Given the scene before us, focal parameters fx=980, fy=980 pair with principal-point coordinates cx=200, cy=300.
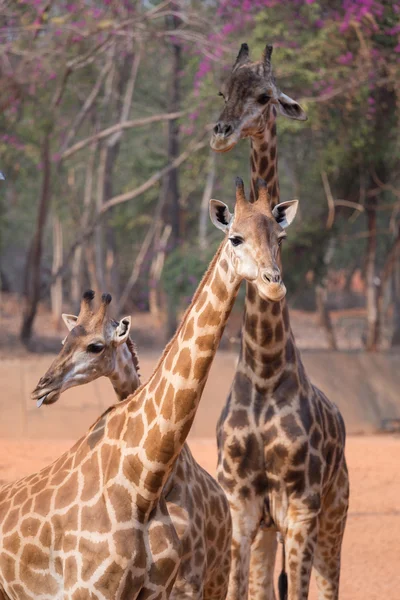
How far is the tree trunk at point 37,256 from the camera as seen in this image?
53.5 ft

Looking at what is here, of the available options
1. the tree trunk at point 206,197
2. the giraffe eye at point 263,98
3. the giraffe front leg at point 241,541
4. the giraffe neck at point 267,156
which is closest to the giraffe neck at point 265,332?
the giraffe neck at point 267,156

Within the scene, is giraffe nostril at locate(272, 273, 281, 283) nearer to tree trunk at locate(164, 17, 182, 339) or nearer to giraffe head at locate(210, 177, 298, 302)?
giraffe head at locate(210, 177, 298, 302)

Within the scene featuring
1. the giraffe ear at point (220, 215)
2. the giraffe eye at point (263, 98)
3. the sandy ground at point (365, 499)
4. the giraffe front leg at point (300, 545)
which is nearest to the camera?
the giraffe ear at point (220, 215)

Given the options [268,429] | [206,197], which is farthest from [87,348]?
[206,197]

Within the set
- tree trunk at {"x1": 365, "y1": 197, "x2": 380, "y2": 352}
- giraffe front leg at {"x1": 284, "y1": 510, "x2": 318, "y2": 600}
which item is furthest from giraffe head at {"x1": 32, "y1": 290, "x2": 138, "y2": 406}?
tree trunk at {"x1": 365, "y1": 197, "x2": 380, "y2": 352}

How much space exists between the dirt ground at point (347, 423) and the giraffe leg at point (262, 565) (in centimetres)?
191

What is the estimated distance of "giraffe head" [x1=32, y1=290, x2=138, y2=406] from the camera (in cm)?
430

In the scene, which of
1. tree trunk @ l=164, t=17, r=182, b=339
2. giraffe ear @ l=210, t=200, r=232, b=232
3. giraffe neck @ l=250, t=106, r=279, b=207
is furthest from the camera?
tree trunk @ l=164, t=17, r=182, b=339

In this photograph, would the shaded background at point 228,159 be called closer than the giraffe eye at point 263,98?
No

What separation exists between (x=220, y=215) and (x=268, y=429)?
6.27 ft

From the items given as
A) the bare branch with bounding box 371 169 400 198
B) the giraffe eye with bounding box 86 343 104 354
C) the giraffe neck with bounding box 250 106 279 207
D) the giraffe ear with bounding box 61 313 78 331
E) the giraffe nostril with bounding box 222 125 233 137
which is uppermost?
the giraffe nostril with bounding box 222 125 233 137

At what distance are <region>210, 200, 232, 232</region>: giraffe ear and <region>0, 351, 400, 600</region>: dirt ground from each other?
459 centimetres

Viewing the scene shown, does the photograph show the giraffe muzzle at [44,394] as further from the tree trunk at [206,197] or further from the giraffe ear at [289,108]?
the tree trunk at [206,197]

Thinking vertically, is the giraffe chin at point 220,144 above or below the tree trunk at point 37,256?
above
